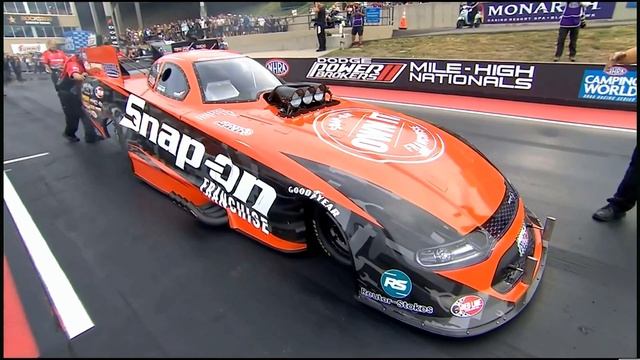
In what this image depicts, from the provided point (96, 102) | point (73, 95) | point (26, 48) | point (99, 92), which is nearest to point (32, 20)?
point (26, 48)

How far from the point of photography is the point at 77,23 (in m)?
42.7

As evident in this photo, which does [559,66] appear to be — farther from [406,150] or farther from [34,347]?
[34,347]

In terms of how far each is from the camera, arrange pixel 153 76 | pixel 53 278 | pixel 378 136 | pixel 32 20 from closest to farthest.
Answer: pixel 53 278 < pixel 378 136 < pixel 153 76 < pixel 32 20

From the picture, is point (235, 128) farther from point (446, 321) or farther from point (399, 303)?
point (446, 321)

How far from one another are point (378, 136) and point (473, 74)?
6735 millimetres

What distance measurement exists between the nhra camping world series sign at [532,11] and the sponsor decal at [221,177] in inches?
673

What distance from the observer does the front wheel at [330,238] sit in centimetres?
275

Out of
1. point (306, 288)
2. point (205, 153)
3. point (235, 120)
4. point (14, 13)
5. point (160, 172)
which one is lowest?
point (306, 288)

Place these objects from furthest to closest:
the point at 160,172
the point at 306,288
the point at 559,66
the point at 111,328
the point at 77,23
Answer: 1. the point at 77,23
2. the point at 559,66
3. the point at 160,172
4. the point at 306,288
5. the point at 111,328

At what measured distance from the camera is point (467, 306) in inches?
85.2

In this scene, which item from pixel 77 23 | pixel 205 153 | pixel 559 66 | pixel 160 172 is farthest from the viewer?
pixel 77 23

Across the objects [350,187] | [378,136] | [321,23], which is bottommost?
[350,187]

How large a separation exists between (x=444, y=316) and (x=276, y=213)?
1.31m

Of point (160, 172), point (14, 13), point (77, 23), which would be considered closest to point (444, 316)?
point (160, 172)
